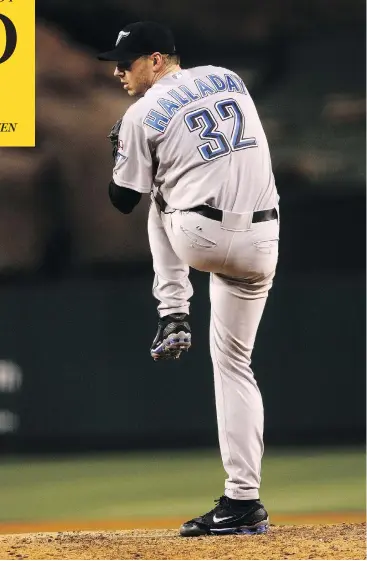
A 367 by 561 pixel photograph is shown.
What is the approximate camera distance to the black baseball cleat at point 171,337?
13.8 ft

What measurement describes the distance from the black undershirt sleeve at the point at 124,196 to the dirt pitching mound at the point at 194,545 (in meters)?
1.09

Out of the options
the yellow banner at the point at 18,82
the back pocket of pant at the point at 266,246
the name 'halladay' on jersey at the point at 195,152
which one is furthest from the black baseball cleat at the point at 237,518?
the yellow banner at the point at 18,82

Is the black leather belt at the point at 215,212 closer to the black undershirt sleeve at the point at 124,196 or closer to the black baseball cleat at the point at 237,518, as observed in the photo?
the black undershirt sleeve at the point at 124,196

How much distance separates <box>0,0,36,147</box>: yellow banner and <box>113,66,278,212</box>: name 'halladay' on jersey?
7.37 feet

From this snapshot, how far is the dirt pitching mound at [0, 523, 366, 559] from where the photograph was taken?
3.93 m

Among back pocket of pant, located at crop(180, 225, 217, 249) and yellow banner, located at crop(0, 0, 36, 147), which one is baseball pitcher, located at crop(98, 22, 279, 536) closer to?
back pocket of pant, located at crop(180, 225, 217, 249)

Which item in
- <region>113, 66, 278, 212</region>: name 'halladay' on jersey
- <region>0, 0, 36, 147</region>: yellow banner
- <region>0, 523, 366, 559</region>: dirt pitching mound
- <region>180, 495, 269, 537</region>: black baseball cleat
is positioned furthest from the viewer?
<region>0, 0, 36, 147</region>: yellow banner

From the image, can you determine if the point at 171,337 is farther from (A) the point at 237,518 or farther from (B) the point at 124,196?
(A) the point at 237,518

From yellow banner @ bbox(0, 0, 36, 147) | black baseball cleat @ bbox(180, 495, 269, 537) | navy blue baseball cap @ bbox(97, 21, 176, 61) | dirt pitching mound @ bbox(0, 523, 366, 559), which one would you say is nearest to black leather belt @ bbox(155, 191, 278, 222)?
navy blue baseball cap @ bbox(97, 21, 176, 61)

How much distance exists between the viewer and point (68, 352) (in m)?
6.34

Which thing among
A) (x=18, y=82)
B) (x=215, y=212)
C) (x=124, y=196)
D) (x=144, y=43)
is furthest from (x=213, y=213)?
(x=18, y=82)

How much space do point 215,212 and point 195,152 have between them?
0.20 metres

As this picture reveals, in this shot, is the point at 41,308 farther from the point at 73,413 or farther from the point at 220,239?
the point at 220,239

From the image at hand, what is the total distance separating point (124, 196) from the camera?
413 cm
